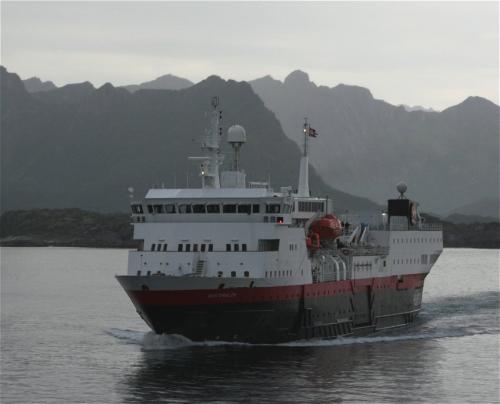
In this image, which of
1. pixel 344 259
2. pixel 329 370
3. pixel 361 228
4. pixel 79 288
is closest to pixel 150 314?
pixel 329 370

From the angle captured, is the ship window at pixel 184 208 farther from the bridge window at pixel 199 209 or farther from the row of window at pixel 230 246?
the row of window at pixel 230 246

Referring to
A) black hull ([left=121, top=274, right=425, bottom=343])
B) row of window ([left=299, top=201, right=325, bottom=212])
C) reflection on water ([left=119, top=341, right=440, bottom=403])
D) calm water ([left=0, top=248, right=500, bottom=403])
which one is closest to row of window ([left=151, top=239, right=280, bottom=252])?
black hull ([left=121, top=274, right=425, bottom=343])

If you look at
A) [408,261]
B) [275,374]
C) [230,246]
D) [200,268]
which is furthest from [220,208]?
[408,261]

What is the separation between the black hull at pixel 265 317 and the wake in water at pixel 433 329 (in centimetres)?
42

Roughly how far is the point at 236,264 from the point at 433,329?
69.7ft

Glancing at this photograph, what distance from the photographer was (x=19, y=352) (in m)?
53.6

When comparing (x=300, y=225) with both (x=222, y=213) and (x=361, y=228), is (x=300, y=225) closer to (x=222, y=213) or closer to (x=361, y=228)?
(x=222, y=213)

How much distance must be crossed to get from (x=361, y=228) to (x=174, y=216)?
17813 mm

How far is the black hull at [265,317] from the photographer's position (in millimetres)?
49781

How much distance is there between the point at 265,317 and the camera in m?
50.8

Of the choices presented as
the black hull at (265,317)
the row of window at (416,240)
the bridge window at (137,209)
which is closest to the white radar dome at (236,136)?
the bridge window at (137,209)

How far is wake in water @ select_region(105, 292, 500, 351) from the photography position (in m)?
51.7

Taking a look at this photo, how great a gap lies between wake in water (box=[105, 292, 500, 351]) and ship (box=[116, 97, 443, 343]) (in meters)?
0.46

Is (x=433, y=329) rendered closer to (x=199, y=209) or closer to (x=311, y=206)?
(x=311, y=206)
